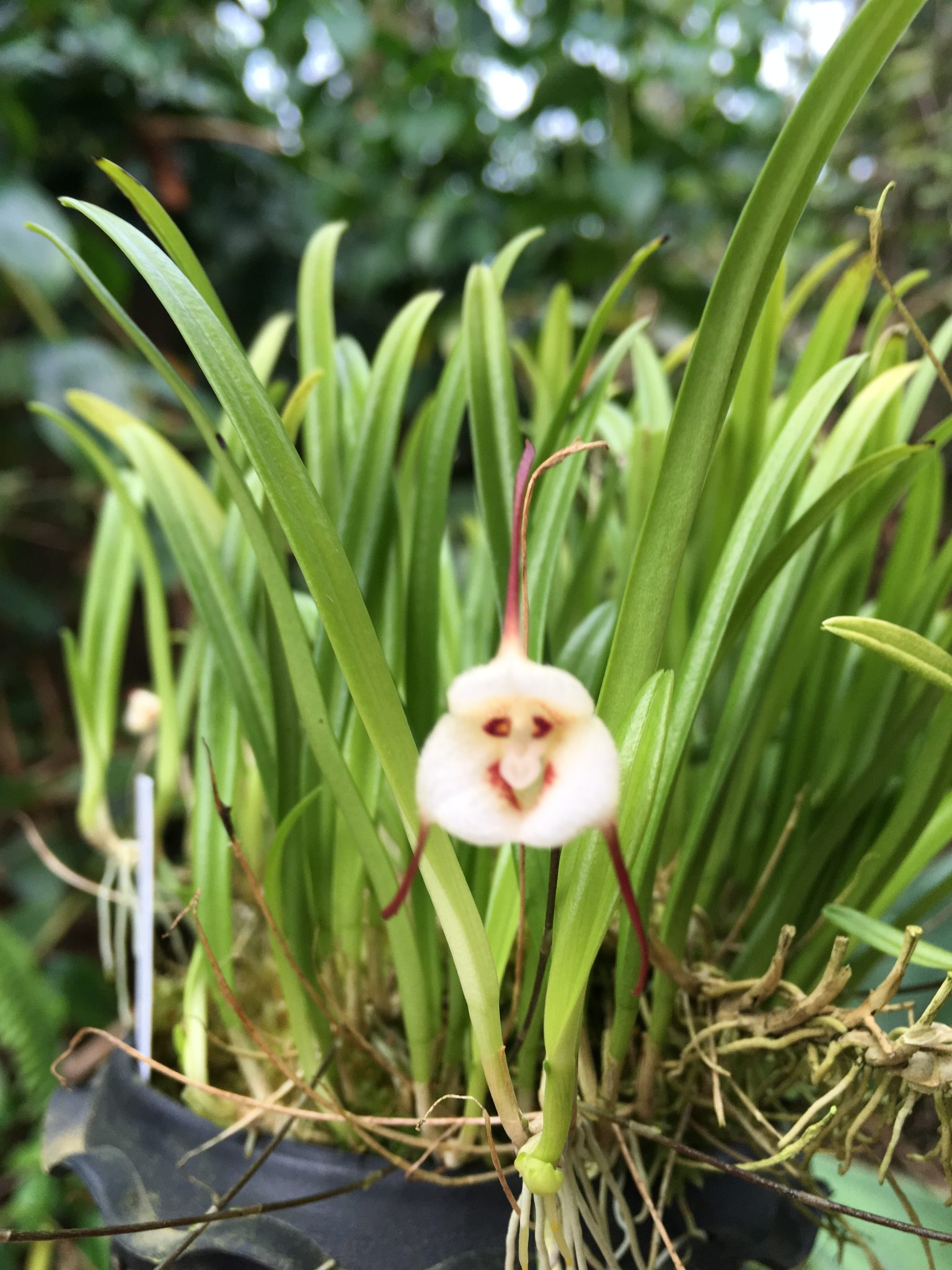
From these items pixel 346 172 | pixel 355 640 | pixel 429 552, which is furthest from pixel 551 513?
pixel 346 172

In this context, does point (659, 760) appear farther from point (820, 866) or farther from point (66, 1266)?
point (66, 1266)

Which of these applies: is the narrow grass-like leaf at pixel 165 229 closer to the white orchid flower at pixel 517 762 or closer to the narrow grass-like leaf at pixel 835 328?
the white orchid flower at pixel 517 762

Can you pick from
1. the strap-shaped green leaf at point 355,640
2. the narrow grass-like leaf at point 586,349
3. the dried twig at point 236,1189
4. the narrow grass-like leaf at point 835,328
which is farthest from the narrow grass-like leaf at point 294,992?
the narrow grass-like leaf at point 835,328

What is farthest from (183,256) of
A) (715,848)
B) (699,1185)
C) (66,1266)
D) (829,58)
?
(66,1266)

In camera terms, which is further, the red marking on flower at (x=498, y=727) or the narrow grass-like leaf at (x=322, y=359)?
the narrow grass-like leaf at (x=322, y=359)

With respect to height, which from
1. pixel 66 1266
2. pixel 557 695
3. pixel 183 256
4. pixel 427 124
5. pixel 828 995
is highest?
pixel 427 124

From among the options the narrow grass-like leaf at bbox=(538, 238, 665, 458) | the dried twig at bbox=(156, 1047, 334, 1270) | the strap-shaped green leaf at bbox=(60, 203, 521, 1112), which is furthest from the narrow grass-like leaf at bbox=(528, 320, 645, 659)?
the dried twig at bbox=(156, 1047, 334, 1270)

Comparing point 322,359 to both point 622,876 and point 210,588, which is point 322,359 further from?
point 622,876
